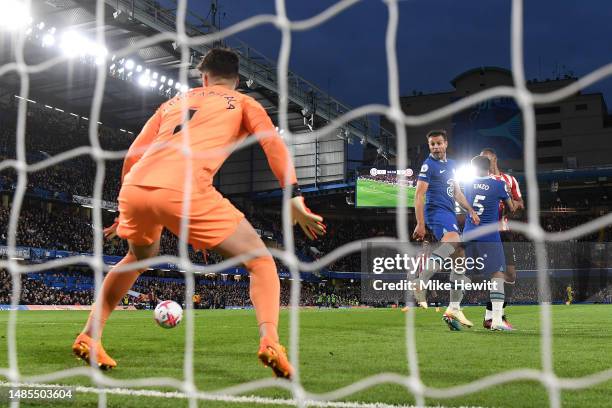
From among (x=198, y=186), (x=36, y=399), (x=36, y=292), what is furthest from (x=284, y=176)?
(x=36, y=292)

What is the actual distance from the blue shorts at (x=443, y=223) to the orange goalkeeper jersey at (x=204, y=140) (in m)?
4.34

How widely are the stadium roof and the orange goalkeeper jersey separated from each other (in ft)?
61.5

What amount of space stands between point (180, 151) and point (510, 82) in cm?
5888

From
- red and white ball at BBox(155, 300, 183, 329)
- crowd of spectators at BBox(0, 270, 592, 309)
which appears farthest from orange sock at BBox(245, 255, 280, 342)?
crowd of spectators at BBox(0, 270, 592, 309)

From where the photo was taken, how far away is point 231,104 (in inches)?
148

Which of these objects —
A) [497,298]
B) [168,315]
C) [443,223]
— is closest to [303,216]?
[168,315]

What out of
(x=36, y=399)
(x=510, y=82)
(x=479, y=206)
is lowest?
(x=36, y=399)

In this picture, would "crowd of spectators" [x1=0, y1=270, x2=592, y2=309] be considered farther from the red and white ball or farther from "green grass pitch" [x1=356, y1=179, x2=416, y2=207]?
the red and white ball

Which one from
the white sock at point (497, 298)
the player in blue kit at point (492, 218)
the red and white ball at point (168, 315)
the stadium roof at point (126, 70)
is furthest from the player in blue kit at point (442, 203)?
the stadium roof at point (126, 70)

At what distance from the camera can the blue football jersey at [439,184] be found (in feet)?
25.6

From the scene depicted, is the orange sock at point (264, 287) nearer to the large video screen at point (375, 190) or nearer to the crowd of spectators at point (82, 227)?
the crowd of spectators at point (82, 227)

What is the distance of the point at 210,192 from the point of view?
360 centimetres

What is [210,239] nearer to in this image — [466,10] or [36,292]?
[36,292]

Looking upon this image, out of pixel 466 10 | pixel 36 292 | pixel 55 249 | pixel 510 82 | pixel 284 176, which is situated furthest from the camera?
pixel 466 10
